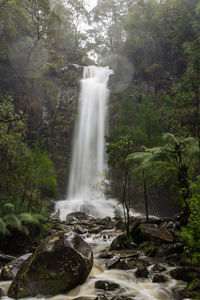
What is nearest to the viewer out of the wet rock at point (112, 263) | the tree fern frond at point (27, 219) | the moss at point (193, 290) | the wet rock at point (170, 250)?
the moss at point (193, 290)

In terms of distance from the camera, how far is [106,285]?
19.0 ft

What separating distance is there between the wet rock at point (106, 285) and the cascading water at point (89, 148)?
1385 centimetres

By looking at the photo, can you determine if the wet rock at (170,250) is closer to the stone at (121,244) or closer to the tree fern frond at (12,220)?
the stone at (121,244)

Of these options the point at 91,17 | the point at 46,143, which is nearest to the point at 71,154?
the point at 46,143

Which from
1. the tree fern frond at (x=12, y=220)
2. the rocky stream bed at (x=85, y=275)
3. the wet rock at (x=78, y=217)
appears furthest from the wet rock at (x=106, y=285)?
the wet rock at (x=78, y=217)

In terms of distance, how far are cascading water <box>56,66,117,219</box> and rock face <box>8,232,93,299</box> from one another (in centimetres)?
1401

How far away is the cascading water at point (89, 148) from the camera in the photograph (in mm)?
22191

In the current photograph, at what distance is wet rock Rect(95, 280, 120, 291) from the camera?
18.8ft

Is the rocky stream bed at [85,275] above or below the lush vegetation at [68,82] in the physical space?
below

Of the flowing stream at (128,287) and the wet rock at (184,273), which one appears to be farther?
the wet rock at (184,273)

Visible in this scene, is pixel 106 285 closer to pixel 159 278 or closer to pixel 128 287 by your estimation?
pixel 128 287

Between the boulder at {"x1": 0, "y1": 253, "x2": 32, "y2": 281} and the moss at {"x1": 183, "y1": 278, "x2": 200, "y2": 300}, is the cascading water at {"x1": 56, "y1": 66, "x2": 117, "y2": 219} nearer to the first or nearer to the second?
the boulder at {"x1": 0, "y1": 253, "x2": 32, "y2": 281}

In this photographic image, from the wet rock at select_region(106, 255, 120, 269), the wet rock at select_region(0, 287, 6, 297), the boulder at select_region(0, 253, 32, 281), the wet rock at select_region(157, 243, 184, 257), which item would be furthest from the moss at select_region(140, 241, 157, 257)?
the wet rock at select_region(0, 287, 6, 297)

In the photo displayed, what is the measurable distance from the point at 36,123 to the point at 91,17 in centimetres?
2671
